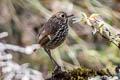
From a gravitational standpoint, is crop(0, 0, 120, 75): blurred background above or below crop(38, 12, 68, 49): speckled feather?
above

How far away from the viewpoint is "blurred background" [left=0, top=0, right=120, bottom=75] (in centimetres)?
593

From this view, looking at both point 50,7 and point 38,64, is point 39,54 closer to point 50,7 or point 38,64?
point 38,64

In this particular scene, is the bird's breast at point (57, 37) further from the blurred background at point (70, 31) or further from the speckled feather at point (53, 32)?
the blurred background at point (70, 31)

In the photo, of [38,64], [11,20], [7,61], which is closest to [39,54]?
[38,64]

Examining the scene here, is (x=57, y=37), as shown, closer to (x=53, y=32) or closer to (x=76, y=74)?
(x=53, y=32)

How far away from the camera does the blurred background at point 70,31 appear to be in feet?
19.4

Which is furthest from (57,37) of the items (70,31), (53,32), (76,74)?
(70,31)

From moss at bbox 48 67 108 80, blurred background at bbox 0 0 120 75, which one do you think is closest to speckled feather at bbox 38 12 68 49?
moss at bbox 48 67 108 80

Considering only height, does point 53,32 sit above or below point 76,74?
above

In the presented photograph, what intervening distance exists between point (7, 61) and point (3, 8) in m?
3.91

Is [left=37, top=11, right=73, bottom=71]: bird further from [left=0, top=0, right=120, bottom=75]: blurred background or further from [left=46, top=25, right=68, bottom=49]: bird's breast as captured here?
[left=0, top=0, right=120, bottom=75]: blurred background

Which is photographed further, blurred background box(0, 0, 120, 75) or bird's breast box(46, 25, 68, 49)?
blurred background box(0, 0, 120, 75)

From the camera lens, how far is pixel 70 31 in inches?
232

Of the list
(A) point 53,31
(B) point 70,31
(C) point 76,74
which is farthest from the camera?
(B) point 70,31
